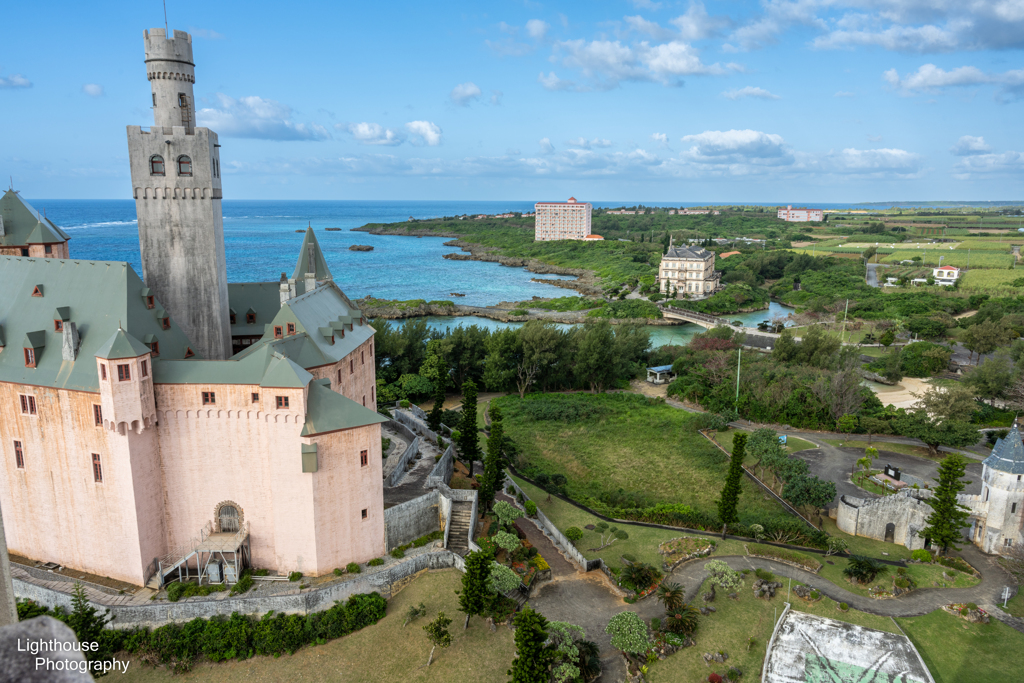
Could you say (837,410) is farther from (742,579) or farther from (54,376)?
(54,376)

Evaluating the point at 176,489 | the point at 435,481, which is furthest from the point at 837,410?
the point at 176,489

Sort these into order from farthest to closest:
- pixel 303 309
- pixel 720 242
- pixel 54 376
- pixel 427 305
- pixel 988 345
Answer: pixel 720 242, pixel 427 305, pixel 988 345, pixel 303 309, pixel 54 376

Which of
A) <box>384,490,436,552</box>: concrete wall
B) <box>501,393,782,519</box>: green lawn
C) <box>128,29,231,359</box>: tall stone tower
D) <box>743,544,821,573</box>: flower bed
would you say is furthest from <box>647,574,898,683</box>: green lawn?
<box>128,29,231,359</box>: tall stone tower

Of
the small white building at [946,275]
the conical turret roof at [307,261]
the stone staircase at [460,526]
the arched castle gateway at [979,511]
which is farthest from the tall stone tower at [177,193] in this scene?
the small white building at [946,275]

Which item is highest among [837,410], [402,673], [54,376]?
[54,376]

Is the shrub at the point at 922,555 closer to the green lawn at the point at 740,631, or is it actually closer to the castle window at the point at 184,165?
the green lawn at the point at 740,631

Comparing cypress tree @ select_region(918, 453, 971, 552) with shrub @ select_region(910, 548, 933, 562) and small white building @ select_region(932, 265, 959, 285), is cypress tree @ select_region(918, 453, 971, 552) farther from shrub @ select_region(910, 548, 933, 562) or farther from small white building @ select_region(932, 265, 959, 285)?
small white building @ select_region(932, 265, 959, 285)
